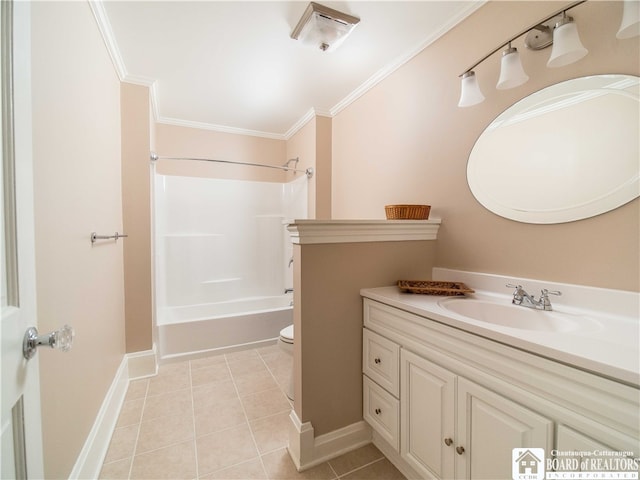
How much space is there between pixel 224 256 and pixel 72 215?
215cm

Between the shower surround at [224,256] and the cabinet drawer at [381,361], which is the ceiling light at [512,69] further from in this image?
the shower surround at [224,256]

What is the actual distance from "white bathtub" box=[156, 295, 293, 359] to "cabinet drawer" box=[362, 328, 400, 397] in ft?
4.97


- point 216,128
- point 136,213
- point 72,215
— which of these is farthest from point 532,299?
point 216,128

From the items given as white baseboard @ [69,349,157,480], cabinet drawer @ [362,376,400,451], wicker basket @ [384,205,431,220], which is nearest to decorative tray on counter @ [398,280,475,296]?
wicker basket @ [384,205,431,220]

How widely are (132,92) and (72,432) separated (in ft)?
7.37

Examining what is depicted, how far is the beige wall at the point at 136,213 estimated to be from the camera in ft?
7.09

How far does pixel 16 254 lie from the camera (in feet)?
1.82

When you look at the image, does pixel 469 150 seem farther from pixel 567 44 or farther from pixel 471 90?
pixel 567 44

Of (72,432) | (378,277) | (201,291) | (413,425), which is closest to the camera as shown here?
(72,432)

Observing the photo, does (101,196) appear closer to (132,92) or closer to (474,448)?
(132,92)

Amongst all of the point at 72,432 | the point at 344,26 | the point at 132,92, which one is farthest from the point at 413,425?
the point at 132,92

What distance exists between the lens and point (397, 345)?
51.5 inches

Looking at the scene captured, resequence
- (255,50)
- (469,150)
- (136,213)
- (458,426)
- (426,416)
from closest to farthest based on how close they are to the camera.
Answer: (458,426) → (426,416) → (469,150) → (255,50) → (136,213)

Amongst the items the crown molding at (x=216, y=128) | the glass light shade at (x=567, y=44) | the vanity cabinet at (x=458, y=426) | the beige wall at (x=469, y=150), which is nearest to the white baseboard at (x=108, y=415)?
the vanity cabinet at (x=458, y=426)
